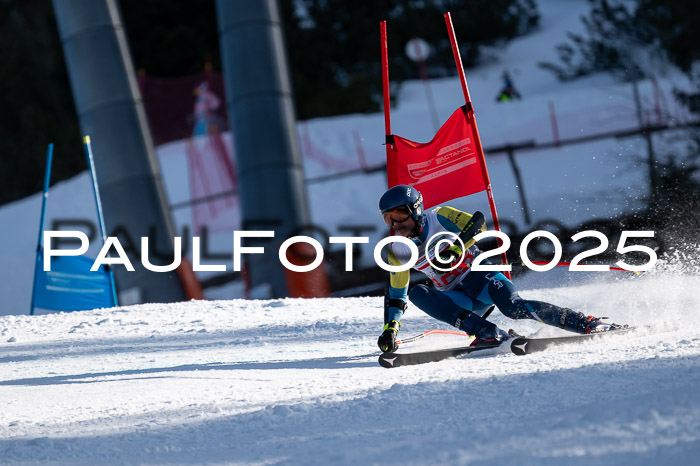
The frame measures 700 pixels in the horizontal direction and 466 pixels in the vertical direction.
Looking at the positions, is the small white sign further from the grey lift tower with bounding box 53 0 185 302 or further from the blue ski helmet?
the blue ski helmet

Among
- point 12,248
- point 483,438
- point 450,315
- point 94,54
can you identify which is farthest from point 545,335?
point 12,248

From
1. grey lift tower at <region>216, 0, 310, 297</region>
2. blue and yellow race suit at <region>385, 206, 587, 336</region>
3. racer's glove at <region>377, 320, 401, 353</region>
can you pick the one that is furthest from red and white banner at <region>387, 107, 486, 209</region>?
grey lift tower at <region>216, 0, 310, 297</region>

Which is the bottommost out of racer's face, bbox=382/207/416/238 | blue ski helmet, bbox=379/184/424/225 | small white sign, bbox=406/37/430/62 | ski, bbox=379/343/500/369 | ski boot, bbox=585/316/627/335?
ski, bbox=379/343/500/369

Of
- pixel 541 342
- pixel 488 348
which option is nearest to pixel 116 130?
pixel 488 348

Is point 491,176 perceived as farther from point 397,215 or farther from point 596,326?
point 596,326

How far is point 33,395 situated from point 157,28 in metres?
20.4

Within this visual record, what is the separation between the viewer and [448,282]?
536 centimetres

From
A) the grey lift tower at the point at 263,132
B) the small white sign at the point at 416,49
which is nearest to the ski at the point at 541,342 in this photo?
the grey lift tower at the point at 263,132

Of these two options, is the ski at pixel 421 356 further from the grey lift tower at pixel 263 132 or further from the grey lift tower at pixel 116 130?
the grey lift tower at pixel 116 130

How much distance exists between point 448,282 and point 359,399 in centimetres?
176

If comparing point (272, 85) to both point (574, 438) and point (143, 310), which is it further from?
point (574, 438)

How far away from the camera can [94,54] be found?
11.7 meters

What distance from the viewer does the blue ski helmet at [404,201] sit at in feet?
16.6

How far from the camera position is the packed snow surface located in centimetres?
287
